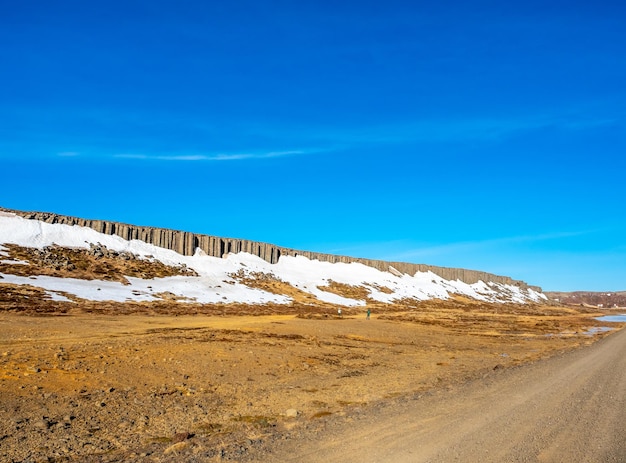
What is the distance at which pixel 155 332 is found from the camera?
2470 centimetres

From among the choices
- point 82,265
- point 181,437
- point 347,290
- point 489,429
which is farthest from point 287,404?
point 347,290

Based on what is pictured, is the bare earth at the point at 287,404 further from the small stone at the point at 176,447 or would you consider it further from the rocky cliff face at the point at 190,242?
the rocky cliff face at the point at 190,242

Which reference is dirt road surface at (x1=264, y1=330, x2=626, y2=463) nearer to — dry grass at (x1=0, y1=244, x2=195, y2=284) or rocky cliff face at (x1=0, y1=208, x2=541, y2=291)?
dry grass at (x1=0, y1=244, x2=195, y2=284)

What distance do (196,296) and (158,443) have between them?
50.7 m

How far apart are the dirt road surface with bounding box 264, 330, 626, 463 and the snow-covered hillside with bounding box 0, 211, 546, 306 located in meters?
40.1

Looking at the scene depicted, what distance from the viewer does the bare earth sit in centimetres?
802

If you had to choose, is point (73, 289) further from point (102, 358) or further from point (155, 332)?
point (102, 358)

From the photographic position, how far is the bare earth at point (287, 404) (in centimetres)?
802

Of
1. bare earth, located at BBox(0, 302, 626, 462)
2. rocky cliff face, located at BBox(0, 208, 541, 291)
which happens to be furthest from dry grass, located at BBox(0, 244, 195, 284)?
bare earth, located at BBox(0, 302, 626, 462)

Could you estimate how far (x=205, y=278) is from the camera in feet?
244

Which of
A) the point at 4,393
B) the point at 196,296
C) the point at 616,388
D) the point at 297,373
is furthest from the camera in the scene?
the point at 196,296

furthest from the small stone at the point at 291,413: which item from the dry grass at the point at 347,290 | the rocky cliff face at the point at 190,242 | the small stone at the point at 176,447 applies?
the rocky cliff face at the point at 190,242

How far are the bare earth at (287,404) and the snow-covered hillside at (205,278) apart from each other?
104ft

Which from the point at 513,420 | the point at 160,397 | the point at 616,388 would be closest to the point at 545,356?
the point at 616,388
